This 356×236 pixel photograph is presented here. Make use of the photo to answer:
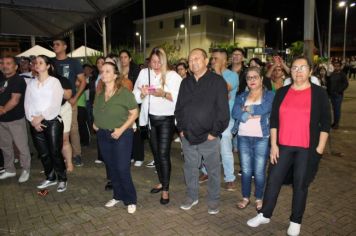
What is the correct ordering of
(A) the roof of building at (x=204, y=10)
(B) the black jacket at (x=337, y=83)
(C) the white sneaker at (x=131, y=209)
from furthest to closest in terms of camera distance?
(A) the roof of building at (x=204, y=10)
(B) the black jacket at (x=337, y=83)
(C) the white sneaker at (x=131, y=209)

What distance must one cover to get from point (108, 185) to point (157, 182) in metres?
0.85

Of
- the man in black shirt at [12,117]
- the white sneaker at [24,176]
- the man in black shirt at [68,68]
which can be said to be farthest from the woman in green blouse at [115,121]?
the white sneaker at [24,176]

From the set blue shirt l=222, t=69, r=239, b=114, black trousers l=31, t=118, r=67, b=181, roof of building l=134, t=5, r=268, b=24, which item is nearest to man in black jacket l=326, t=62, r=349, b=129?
blue shirt l=222, t=69, r=239, b=114

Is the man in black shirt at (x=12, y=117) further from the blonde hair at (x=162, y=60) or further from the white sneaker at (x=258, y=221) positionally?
the white sneaker at (x=258, y=221)

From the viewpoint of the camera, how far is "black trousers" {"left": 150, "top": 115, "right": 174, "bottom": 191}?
14.8 feet

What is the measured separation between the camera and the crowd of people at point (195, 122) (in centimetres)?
359

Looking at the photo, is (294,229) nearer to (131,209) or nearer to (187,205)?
(187,205)

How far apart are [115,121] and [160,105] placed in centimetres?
71

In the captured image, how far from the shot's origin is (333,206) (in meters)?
4.48

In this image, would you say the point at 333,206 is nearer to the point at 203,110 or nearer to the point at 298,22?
the point at 203,110

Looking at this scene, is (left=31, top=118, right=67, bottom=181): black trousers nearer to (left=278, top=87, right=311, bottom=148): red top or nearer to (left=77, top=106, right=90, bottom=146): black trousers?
(left=77, top=106, right=90, bottom=146): black trousers

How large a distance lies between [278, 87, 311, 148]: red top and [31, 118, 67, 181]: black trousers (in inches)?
133

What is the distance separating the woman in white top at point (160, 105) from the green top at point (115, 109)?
13.0 inches

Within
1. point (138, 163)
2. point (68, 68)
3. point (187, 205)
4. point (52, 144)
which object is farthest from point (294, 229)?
point (68, 68)
